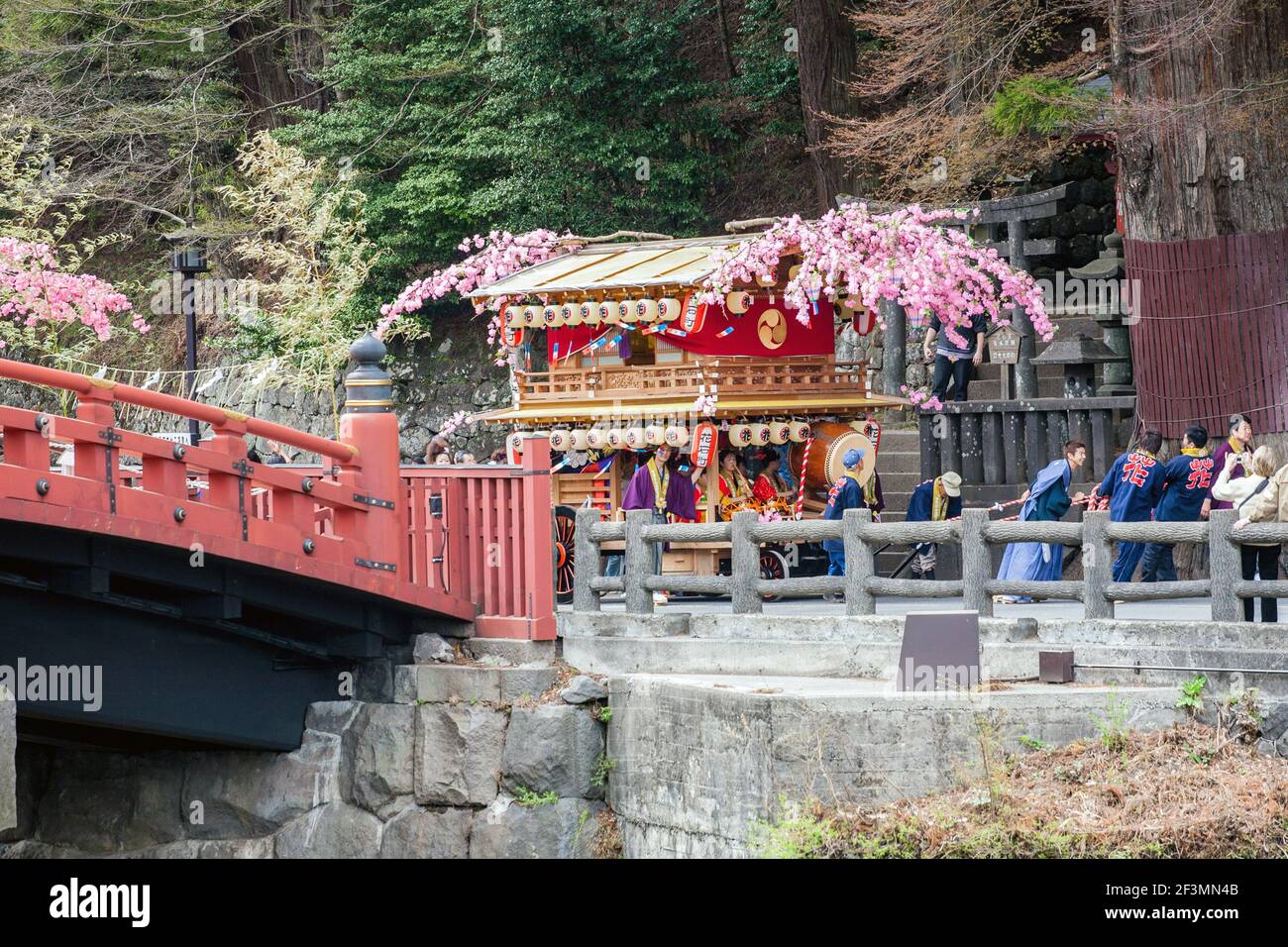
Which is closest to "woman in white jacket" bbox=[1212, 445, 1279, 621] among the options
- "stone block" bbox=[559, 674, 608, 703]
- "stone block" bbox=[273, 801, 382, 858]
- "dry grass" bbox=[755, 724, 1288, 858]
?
"dry grass" bbox=[755, 724, 1288, 858]

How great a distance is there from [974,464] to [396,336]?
17.1 meters

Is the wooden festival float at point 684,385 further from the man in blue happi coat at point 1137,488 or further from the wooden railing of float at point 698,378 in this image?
the man in blue happi coat at point 1137,488

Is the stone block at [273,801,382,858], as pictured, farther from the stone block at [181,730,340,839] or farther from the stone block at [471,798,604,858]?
the stone block at [471,798,604,858]

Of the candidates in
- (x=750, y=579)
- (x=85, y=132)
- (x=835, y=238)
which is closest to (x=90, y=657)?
(x=750, y=579)

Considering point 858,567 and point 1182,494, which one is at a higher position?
point 1182,494

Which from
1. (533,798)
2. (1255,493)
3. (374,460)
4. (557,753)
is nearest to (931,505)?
(1255,493)

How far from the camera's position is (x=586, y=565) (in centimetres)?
1469

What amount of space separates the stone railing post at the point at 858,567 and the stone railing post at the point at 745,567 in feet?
2.74

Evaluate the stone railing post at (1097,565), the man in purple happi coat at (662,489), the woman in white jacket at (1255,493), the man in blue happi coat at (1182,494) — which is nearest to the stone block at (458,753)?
the man in purple happi coat at (662,489)

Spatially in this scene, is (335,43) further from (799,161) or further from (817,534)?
(817,534)

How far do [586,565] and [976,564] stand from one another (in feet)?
12.1

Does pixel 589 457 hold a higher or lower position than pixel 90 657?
higher

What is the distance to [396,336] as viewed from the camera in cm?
3412

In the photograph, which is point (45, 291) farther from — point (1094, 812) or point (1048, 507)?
point (1094, 812)
